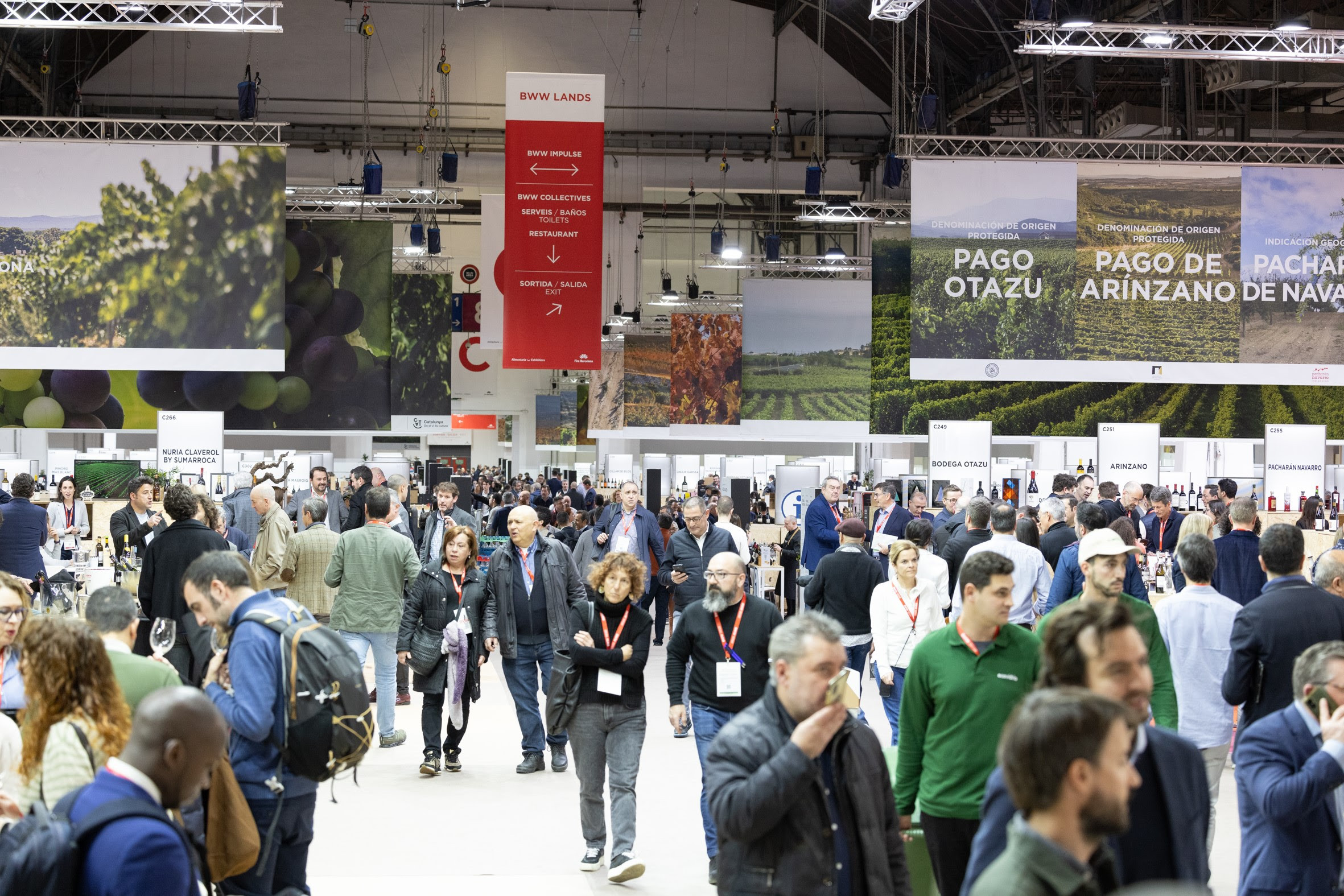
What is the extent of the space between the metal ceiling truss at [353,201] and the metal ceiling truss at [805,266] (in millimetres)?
4582

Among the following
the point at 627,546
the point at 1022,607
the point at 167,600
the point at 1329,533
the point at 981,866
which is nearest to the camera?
the point at 981,866

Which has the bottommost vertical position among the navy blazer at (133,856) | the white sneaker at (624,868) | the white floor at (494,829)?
the white floor at (494,829)

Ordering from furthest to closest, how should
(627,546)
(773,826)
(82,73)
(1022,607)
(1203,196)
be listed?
(82,73) → (1203,196) → (627,546) → (1022,607) → (773,826)

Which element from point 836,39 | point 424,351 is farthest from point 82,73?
point 836,39

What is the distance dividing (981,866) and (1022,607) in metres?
4.69

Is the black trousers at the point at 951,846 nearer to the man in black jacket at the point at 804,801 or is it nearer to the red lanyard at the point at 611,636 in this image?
the man in black jacket at the point at 804,801

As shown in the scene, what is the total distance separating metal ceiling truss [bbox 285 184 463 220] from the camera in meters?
18.1

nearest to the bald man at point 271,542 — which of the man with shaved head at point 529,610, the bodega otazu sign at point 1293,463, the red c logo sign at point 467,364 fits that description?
the man with shaved head at point 529,610

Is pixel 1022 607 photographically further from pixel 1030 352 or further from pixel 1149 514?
pixel 1030 352

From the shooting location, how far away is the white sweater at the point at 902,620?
640 centimetres

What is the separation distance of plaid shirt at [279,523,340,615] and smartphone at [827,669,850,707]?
227 inches

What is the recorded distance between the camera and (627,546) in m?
9.38

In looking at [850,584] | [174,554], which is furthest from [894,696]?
[174,554]

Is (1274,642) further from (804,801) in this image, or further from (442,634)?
(442,634)
